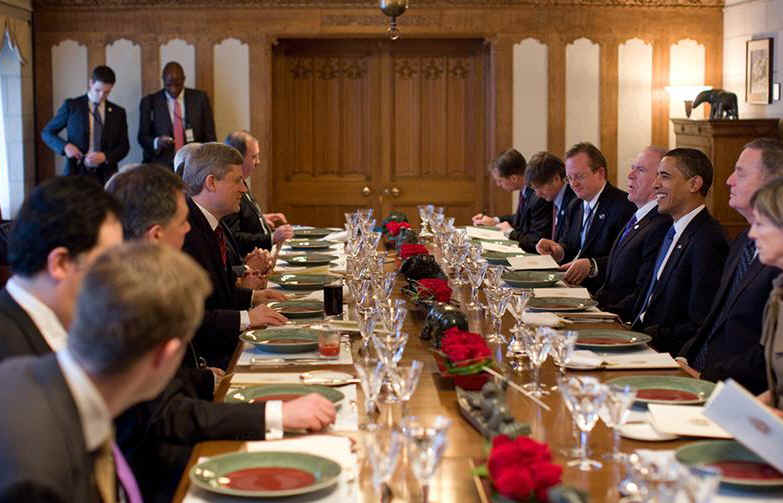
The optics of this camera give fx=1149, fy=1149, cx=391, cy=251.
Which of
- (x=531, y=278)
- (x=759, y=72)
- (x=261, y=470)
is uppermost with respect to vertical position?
(x=759, y=72)

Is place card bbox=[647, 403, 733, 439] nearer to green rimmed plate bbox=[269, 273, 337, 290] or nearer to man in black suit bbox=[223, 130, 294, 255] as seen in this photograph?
green rimmed plate bbox=[269, 273, 337, 290]

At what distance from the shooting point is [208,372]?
359 cm

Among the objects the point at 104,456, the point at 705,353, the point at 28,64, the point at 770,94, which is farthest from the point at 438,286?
the point at 28,64

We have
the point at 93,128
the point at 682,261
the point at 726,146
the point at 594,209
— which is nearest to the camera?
the point at 682,261

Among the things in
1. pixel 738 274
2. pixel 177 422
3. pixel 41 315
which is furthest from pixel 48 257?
pixel 738 274

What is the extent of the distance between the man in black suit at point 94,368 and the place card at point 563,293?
3.18 metres

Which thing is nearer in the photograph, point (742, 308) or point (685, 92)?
point (742, 308)

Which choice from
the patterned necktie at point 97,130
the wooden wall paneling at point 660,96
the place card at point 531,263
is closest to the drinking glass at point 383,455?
the place card at point 531,263

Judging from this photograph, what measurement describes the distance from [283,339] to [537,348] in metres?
1.06

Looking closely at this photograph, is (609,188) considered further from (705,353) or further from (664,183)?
(705,353)

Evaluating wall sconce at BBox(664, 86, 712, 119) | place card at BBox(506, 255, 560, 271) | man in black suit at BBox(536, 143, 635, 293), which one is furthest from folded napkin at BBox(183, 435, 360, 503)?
wall sconce at BBox(664, 86, 712, 119)

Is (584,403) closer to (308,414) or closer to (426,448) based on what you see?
(426,448)

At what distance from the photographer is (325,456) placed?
2502mm

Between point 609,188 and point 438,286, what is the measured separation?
2646 mm
